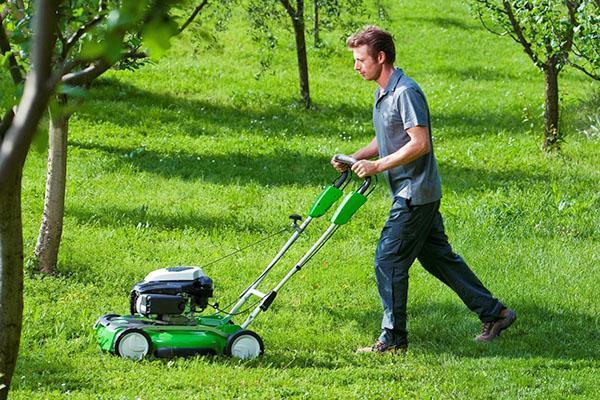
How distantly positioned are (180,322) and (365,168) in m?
1.35

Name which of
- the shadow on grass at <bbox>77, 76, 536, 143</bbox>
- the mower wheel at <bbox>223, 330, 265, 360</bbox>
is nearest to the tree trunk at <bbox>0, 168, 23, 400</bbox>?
the mower wheel at <bbox>223, 330, 265, 360</bbox>

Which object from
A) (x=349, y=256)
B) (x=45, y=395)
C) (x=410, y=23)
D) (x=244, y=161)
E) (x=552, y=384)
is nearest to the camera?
(x=45, y=395)

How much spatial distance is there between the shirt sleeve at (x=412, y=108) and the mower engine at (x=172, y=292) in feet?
4.67

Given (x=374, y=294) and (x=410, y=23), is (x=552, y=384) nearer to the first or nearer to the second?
(x=374, y=294)

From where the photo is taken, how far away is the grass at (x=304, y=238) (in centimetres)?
584

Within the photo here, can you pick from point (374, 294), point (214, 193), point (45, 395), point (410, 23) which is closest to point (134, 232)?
point (214, 193)

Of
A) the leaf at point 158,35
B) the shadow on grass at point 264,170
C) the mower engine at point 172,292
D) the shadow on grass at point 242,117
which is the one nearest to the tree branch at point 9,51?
the leaf at point 158,35

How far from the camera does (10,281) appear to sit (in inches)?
170

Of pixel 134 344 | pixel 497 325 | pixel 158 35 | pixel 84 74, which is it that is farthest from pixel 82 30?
pixel 497 325

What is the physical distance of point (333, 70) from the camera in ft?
64.5

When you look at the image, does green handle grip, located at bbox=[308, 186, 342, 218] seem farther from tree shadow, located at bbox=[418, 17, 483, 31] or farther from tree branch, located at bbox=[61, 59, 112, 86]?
tree shadow, located at bbox=[418, 17, 483, 31]

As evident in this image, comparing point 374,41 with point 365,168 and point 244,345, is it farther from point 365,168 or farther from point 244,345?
point 244,345

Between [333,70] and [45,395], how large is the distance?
1480 centimetres

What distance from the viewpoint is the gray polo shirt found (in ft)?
20.1
